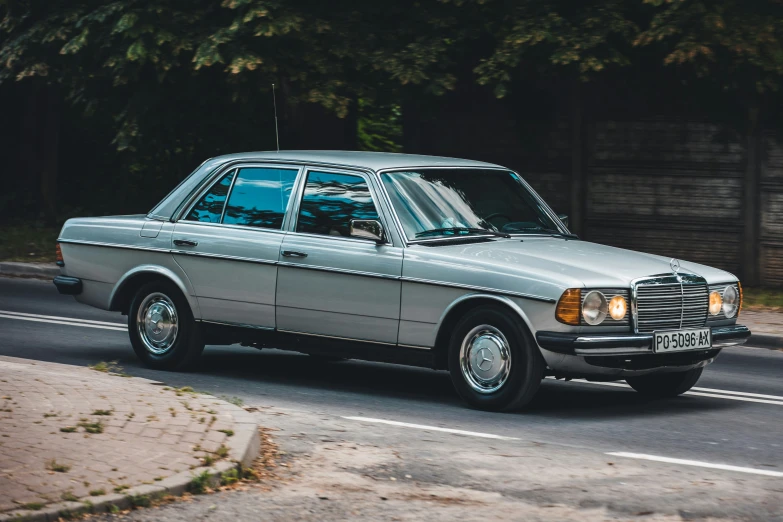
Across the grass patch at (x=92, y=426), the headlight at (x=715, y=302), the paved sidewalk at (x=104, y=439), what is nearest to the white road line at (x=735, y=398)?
the headlight at (x=715, y=302)

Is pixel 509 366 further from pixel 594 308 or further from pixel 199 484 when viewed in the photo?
pixel 199 484

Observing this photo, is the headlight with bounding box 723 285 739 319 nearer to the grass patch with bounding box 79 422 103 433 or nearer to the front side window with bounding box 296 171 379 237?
the front side window with bounding box 296 171 379 237

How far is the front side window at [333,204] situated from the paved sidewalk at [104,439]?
1650 mm

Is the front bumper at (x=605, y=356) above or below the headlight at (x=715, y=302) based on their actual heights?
below

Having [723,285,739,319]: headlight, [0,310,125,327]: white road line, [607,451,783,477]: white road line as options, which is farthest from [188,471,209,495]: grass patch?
[0,310,125,327]: white road line

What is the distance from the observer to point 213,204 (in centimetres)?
1016

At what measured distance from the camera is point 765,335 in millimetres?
13164

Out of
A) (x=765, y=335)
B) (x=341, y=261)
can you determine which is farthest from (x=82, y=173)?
(x=341, y=261)

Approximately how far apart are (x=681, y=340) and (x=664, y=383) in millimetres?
1039

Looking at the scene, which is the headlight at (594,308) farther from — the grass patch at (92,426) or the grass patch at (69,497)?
the grass patch at (69,497)

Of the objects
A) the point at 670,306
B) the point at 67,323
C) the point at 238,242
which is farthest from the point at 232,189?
the point at 67,323

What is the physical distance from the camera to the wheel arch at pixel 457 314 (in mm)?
8398

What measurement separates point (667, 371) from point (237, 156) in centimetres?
368

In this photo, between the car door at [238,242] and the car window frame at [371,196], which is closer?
the car window frame at [371,196]
